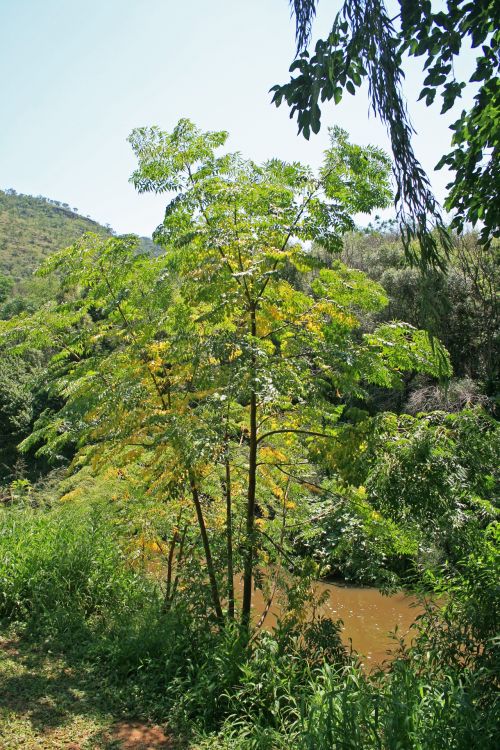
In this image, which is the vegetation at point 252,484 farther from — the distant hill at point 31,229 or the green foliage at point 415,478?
the distant hill at point 31,229

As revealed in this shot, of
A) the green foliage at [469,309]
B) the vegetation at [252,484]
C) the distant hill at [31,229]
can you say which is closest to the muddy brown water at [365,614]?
the vegetation at [252,484]

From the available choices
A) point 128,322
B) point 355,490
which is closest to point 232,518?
point 355,490

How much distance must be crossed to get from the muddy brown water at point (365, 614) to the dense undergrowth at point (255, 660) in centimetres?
314

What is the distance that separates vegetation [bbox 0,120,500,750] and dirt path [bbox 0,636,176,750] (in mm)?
30

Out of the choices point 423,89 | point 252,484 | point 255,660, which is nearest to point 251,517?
point 252,484

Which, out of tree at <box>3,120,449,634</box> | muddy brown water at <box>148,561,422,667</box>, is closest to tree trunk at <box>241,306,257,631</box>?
tree at <box>3,120,449,634</box>

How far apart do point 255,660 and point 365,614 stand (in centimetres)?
647

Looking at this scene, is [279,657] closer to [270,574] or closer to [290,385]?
[270,574]

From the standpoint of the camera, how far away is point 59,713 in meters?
3.93

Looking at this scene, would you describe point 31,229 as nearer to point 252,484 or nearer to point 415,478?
point 252,484

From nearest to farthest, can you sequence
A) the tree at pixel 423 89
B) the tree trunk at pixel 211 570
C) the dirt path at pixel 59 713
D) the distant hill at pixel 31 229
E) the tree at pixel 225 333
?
1. the tree at pixel 423 89
2. the dirt path at pixel 59 713
3. the tree at pixel 225 333
4. the tree trunk at pixel 211 570
5. the distant hill at pixel 31 229

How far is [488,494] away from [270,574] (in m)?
2.01

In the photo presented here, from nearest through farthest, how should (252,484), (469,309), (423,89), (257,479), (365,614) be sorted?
(423,89) → (252,484) → (257,479) → (365,614) → (469,309)

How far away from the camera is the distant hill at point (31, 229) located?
2640 inches
